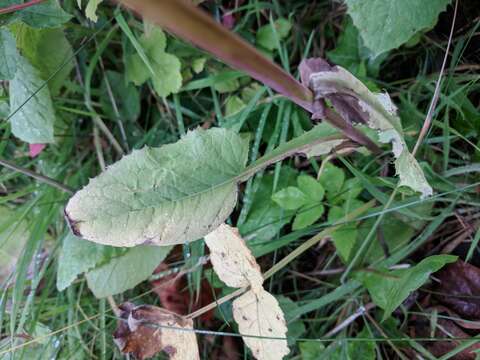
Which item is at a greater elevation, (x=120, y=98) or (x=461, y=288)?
(x=120, y=98)

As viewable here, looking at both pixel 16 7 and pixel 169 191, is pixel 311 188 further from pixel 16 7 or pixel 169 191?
pixel 16 7

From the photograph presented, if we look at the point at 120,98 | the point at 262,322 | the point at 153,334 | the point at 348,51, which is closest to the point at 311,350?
the point at 262,322

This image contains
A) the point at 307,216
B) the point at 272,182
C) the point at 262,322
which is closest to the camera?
the point at 262,322

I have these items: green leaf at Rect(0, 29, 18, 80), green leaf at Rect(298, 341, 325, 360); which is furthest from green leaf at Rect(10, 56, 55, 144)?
green leaf at Rect(298, 341, 325, 360)

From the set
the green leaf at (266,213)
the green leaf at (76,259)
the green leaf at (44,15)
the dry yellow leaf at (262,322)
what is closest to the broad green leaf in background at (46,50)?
the green leaf at (44,15)

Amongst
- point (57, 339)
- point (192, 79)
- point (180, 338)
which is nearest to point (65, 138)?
point (192, 79)

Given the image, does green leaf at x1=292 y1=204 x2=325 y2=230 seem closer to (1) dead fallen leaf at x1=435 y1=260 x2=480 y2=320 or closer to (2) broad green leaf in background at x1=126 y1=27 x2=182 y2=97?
(1) dead fallen leaf at x1=435 y1=260 x2=480 y2=320
